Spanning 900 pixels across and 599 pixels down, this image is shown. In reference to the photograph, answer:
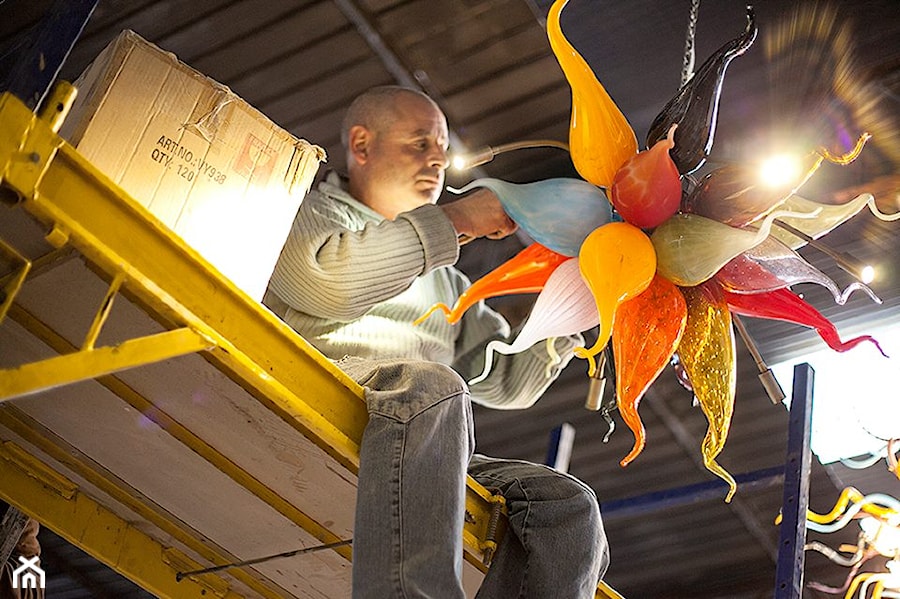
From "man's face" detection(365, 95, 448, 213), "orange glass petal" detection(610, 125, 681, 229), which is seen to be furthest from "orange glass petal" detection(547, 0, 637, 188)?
Result: "man's face" detection(365, 95, 448, 213)

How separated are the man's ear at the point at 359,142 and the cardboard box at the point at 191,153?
2.61ft

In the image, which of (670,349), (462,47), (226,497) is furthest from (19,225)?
(462,47)

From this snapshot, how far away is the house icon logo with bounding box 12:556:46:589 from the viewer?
2887mm

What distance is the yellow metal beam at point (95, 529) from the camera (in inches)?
96.5

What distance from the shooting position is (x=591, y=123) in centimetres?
231

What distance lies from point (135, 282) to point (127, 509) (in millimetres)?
853

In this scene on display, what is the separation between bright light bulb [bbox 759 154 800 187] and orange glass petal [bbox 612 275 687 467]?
0.26m

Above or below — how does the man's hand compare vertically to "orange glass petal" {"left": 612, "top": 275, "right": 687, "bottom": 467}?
above

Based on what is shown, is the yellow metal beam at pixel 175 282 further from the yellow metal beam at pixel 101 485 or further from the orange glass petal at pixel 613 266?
the yellow metal beam at pixel 101 485

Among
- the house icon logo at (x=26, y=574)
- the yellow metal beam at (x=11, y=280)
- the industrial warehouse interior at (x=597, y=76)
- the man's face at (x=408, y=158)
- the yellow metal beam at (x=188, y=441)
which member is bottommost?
the yellow metal beam at (x=11, y=280)

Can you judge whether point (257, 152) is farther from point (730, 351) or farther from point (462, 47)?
point (462, 47)

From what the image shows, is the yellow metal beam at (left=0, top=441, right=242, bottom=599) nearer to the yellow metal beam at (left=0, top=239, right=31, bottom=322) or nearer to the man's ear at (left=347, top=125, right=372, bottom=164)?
the yellow metal beam at (left=0, top=239, right=31, bottom=322)

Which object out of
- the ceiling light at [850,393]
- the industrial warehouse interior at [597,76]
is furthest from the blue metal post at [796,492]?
the ceiling light at [850,393]

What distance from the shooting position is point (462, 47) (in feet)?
11.4
